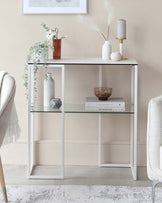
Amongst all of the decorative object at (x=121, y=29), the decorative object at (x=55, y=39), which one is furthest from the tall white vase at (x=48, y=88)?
Result: the decorative object at (x=121, y=29)

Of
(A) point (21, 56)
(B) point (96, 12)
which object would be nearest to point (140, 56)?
(B) point (96, 12)

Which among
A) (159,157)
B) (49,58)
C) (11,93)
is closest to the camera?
(159,157)

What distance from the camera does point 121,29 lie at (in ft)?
11.0

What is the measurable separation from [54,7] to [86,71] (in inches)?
23.8

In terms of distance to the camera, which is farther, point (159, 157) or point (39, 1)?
point (39, 1)

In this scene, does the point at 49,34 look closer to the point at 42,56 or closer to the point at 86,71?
the point at 42,56

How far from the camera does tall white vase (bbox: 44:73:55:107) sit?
11.0 feet

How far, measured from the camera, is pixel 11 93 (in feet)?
9.02

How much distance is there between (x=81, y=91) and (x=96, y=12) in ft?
2.24

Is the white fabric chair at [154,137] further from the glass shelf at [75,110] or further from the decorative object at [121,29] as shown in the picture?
the decorative object at [121,29]

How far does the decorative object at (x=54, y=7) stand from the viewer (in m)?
3.49

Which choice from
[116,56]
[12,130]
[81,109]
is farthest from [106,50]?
[12,130]

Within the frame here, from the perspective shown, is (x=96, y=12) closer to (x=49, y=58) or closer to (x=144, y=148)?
(x=49, y=58)

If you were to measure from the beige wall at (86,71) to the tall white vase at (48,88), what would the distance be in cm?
23
